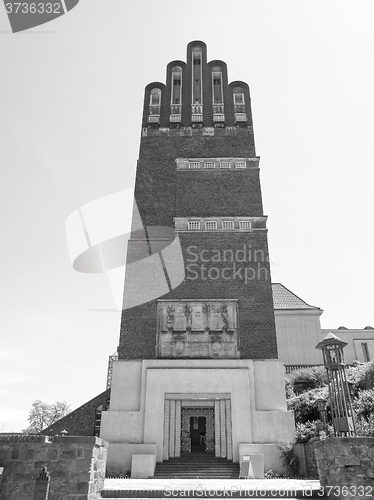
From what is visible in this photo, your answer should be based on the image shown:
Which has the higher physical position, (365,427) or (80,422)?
(80,422)

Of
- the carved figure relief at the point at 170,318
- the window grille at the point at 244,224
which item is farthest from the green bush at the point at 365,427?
the window grille at the point at 244,224

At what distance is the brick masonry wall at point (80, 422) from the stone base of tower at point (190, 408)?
290 centimetres

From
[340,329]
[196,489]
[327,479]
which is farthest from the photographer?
[340,329]

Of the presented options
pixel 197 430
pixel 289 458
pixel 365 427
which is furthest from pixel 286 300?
pixel 365 427

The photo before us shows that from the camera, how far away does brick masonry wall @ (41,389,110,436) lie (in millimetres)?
21217

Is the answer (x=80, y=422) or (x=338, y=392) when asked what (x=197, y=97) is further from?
(x=338, y=392)

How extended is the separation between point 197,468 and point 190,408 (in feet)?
11.7

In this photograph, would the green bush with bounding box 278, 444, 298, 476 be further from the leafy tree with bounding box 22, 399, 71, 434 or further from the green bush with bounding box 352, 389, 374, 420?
the leafy tree with bounding box 22, 399, 71, 434

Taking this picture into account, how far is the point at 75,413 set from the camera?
21.8 m

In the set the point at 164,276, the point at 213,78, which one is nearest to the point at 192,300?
the point at 164,276

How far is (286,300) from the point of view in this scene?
33562 millimetres

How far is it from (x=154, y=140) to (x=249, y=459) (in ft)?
69.5

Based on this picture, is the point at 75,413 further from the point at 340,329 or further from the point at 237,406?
the point at 340,329

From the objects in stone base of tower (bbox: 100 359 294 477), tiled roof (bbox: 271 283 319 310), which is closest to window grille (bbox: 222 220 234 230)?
stone base of tower (bbox: 100 359 294 477)
